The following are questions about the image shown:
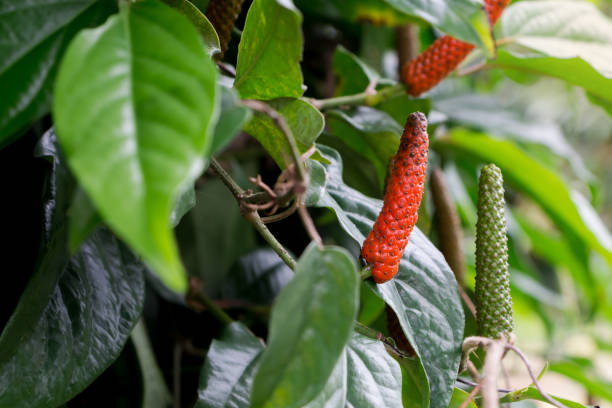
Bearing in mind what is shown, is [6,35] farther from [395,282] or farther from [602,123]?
[602,123]

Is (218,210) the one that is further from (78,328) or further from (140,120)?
(140,120)

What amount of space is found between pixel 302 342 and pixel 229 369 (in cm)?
14

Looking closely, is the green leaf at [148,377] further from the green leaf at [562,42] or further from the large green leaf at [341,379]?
the green leaf at [562,42]

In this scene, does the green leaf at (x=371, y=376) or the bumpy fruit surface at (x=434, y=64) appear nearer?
the green leaf at (x=371, y=376)

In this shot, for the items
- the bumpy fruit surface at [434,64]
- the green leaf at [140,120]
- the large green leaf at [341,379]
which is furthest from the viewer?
the bumpy fruit surface at [434,64]

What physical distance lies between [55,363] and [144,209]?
203 mm

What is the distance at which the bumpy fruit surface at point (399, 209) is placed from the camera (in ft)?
0.96

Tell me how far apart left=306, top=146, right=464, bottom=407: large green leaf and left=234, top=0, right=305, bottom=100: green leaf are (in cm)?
5

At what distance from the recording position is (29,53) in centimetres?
24

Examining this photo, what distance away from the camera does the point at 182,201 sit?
26cm

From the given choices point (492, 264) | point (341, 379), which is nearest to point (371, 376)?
point (341, 379)

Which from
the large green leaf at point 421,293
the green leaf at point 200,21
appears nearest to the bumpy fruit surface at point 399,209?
the large green leaf at point 421,293

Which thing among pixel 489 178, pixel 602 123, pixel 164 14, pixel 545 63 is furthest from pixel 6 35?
pixel 602 123

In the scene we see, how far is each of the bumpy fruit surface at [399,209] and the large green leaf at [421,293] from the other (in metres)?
0.01
